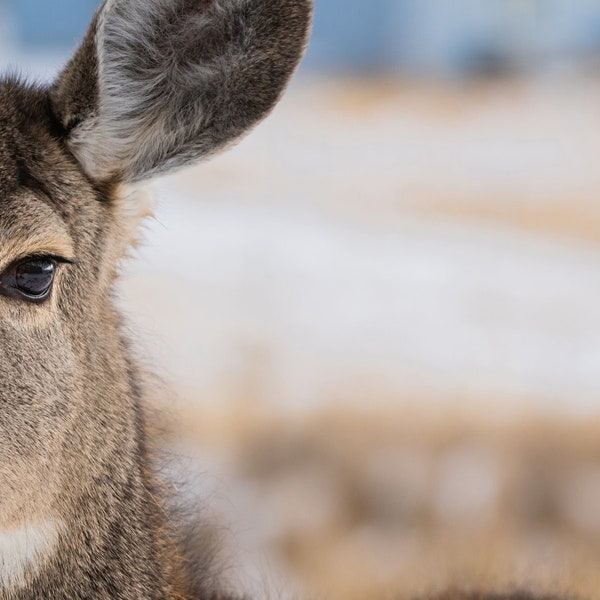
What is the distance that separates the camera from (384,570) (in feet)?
26.3

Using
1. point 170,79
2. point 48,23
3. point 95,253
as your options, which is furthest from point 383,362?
point 48,23

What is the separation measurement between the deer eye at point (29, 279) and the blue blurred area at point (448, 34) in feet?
79.5

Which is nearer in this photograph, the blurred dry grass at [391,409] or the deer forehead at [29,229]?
the deer forehead at [29,229]

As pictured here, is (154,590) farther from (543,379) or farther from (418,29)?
(418,29)

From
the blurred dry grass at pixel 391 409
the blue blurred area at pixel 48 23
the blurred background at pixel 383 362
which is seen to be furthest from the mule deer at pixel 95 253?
the blue blurred area at pixel 48 23

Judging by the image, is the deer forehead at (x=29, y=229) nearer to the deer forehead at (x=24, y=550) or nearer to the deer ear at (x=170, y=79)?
the deer ear at (x=170, y=79)

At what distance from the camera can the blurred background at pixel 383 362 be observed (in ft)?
26.2

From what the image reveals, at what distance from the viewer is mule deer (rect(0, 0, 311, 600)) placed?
336cm

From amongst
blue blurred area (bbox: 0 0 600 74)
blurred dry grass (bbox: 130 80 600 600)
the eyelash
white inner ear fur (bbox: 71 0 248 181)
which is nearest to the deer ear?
white inner ear fur (bbox: 71 0 248 181)

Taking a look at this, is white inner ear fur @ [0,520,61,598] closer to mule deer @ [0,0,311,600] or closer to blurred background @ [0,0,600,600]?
mule deer @ [0,0,311,600]

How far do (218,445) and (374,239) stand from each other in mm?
4953

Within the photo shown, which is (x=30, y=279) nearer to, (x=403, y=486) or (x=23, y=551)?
(x=23, y=551)

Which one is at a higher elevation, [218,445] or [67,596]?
[67,596]

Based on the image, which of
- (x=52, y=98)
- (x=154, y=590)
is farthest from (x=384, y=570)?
(x=52, y=98)
